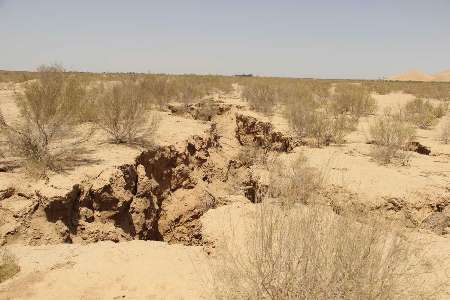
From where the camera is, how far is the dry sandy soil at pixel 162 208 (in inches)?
140

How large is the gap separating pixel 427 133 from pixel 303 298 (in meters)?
8.62

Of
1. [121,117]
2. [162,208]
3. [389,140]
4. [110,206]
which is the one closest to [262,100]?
[389,140]

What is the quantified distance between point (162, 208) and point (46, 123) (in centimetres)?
241

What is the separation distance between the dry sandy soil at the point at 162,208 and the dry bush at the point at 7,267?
0.21 ft

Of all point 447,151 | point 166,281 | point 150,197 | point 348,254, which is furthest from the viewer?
point 447,151

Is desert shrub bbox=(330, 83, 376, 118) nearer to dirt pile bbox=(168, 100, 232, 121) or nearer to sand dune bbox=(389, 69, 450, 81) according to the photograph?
dirt pile bbox=(168, 100, 232, 121)

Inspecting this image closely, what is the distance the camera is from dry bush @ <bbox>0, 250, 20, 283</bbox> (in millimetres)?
3533

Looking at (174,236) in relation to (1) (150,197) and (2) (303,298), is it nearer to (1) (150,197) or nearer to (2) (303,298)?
(1) (150,197)

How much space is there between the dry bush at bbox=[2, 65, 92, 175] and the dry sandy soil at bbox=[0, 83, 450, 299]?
31 centimetres

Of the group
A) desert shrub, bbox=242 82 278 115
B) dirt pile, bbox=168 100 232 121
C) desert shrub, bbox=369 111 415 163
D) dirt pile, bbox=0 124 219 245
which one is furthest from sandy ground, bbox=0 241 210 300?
desert shrub, bbox=242 82 278 115

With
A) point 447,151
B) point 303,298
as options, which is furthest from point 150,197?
point 447,151

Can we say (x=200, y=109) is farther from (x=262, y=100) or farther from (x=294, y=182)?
(x=294, y=182)

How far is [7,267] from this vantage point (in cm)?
364

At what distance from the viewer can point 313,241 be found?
7.64 ft
